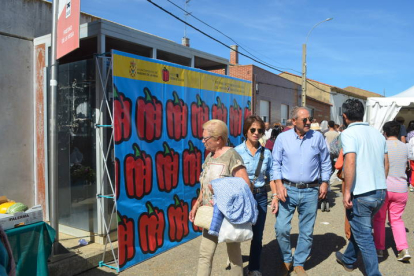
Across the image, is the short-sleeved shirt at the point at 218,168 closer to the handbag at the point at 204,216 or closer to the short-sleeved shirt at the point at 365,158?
the handbag at the point at 204,216

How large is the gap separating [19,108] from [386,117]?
33.6 ft

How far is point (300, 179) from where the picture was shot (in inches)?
147

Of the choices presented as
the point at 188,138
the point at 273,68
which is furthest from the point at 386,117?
the point at 188,138

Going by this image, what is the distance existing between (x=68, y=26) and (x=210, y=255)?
109 inches

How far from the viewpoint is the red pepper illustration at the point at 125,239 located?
4035mm

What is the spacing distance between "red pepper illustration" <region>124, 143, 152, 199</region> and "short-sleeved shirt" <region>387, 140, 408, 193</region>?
10.6 feet

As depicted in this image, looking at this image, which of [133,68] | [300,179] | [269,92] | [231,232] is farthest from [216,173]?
[269,92]

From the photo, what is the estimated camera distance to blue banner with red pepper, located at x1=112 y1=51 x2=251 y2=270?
4.12 m

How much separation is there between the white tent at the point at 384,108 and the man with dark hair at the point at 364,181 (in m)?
7.93

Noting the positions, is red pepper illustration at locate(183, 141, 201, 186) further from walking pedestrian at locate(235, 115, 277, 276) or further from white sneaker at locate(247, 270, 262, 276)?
white sneaker at locate(247, 270, 262, 276)

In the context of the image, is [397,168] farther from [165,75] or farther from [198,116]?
[165,75]

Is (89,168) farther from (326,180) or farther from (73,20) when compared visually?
(326,180)

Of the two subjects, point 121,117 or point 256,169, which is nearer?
point 256,169

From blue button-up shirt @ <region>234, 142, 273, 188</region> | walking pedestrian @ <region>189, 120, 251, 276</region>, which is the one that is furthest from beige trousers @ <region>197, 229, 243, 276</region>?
blue button-up shirt @ <region>234, 142, 273, 188</region>
